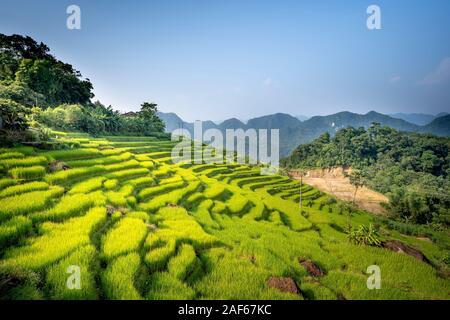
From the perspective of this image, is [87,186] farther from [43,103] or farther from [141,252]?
[43,103]

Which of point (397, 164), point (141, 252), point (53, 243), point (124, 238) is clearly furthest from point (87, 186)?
point (397, 164)

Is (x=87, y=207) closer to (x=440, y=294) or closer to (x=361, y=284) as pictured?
(x=361, y=284)

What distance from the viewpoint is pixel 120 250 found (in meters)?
5.77

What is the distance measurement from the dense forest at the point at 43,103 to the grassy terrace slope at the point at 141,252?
7.76ft

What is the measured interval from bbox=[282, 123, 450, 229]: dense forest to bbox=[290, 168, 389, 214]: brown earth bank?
1799mm

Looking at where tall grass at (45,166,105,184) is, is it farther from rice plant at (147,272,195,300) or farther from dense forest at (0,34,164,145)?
rice plant at (147,272,195,300)

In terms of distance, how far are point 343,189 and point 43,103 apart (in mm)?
52521

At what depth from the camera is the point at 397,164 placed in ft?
203

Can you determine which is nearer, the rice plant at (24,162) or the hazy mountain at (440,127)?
the rice plant at (24,162)

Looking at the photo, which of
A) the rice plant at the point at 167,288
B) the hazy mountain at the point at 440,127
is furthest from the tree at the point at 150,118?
the hazy mountain at the point at 440,127

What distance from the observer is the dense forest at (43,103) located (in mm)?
12967

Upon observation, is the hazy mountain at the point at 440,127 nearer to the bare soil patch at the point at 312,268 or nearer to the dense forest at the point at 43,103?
the dense forest at the point at 43,103

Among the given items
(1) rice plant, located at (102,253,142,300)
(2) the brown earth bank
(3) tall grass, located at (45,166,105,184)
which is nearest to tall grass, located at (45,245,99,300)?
(1) rice plant, located at (102,253,142,300)
